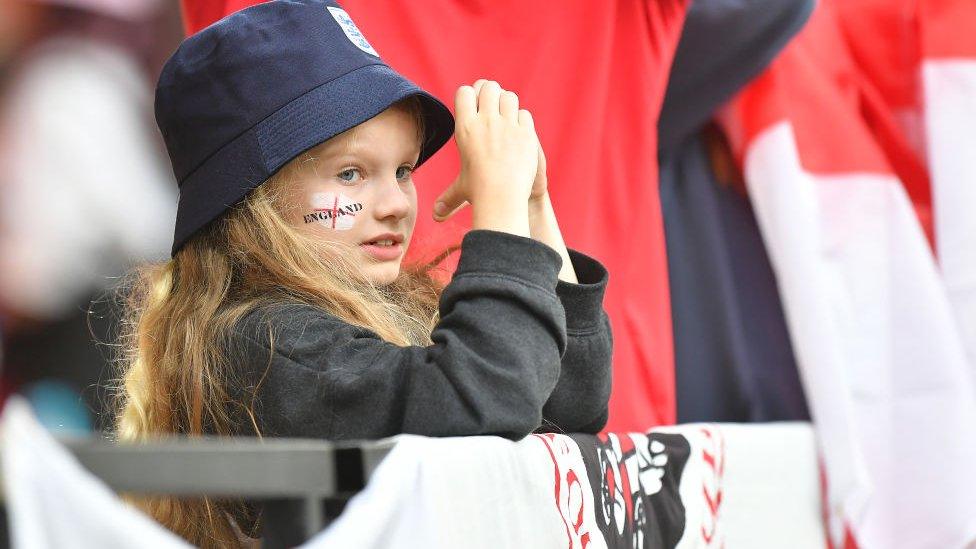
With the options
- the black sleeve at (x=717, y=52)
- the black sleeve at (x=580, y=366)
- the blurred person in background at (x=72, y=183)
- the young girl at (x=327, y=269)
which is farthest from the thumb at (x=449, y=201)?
the black sleeve at (x=717, y=52)

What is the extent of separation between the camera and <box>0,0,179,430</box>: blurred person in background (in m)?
1.21

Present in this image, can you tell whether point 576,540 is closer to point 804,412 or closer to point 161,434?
point 161,434

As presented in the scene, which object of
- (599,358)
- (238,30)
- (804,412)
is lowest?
(804,412)

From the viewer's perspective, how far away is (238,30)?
846mm

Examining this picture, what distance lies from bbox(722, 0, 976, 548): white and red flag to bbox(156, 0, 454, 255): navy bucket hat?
617 millimetres

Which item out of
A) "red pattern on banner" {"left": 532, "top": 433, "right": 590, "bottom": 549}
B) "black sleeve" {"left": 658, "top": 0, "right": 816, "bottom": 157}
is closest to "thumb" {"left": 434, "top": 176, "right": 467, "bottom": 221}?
"red pattern on banner" {"left": 532, "top": 433, "right": 590, "bottom": 549}

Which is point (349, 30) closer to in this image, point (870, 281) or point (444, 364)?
point (444, 364)

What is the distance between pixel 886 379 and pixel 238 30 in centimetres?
88

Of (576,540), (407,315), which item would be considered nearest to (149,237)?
(407,315)

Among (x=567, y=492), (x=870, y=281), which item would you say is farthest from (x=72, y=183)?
(x=870, y=281)

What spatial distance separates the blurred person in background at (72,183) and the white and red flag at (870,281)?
0.68m

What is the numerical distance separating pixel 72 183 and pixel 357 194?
0.55m

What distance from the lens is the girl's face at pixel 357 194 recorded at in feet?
2.82

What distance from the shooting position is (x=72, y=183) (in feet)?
4.20
